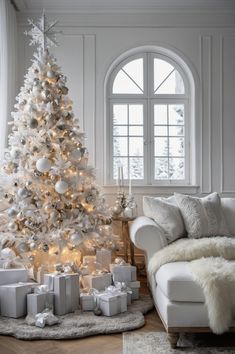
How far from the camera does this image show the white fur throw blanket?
7.64ft

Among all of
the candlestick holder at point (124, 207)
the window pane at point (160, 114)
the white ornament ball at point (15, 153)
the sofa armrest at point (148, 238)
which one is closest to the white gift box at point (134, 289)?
the sofa armrest at point (148, 238)

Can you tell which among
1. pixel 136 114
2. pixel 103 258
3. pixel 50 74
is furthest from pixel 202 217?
pixel 50 74

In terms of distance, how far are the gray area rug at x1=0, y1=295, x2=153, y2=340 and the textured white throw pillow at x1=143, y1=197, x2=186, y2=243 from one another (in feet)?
2.21

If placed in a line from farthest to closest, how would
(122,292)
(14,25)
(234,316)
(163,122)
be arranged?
1. (163,122)
2. (14,25)
3. (122,292)
4. (234,316)

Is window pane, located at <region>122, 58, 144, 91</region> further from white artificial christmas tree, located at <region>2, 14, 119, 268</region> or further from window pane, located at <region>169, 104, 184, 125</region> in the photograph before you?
white artificial christmas tree, located at <region>2, 14, 119, 268</region>

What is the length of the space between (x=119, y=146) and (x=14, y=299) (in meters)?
2.31

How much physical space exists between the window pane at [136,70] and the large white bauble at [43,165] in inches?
71.7

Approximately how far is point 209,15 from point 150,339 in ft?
11.9

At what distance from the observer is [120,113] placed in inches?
186

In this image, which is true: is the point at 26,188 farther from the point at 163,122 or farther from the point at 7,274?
the point at 163,122

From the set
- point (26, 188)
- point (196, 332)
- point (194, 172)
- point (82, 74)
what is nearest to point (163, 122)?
point (194, 172)

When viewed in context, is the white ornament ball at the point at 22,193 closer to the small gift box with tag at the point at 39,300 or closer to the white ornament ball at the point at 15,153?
the white ornament ball at the point at 15,153

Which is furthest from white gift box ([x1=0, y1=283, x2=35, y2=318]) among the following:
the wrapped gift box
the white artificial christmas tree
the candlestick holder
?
the candlestick holder

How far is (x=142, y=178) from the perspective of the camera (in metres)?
4.69
